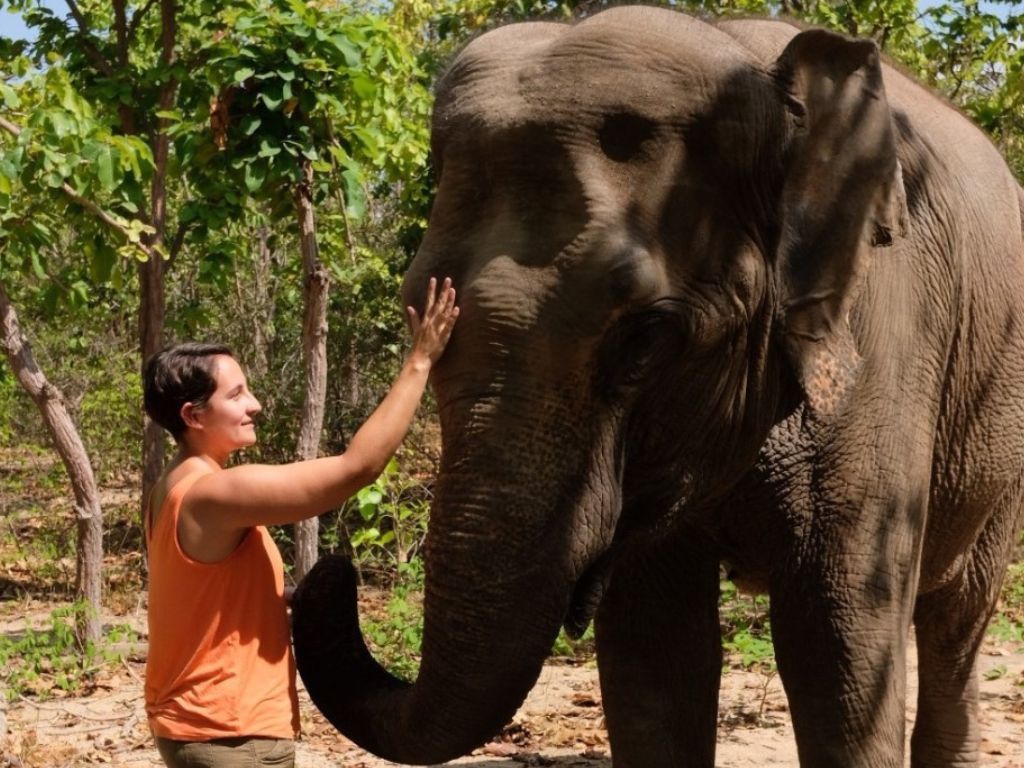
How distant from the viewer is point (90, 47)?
9617 mm

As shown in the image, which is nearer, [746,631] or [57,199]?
[57,199]

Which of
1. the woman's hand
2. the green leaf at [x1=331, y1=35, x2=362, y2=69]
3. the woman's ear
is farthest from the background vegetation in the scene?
the woman's ear

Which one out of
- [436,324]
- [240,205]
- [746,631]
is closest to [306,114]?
[240,205]

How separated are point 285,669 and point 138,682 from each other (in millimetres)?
4479

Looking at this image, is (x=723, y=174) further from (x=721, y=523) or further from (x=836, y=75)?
(x=721, y=523)

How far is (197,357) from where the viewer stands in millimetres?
3414

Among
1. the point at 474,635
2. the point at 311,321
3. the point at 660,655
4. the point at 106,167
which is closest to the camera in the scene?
the point at 474,635

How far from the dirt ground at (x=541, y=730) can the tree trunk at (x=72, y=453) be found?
2.15 ft

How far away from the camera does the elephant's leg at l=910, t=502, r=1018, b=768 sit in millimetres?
4953

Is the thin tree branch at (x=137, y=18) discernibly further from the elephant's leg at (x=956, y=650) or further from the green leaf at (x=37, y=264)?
the elephant's leg at (x=956, y=650)

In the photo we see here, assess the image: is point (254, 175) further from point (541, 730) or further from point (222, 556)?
point (222, 556)

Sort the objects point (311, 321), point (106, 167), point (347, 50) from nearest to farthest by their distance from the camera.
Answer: point (106, 167)
point (347, 50)
point (311, 321)

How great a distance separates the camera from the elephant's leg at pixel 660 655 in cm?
420

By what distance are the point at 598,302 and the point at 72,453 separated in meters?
5.56
